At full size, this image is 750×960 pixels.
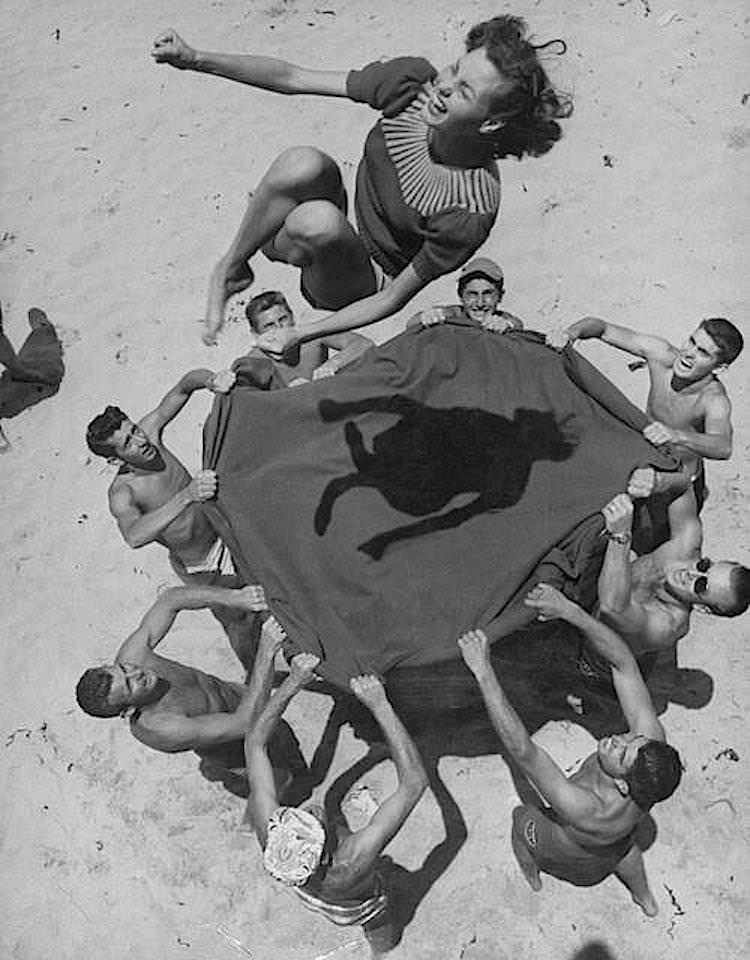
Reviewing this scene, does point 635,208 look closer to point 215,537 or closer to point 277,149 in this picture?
point 277,149

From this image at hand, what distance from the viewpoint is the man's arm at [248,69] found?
3.03 metres

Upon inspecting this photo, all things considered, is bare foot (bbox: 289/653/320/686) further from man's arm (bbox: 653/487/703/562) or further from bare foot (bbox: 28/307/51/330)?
bare foot (bbox: 28/307/51/330)

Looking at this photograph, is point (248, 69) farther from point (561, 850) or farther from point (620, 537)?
point (561, 850)

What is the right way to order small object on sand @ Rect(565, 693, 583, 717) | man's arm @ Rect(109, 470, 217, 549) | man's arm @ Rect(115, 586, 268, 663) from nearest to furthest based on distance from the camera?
1. man's arm @ Rect(115, 586, 268, 663)
2. man's arm @ Rect(109, 470, 217, 549)
3. small object on sand @ Rect(565, 693, 583, 717)

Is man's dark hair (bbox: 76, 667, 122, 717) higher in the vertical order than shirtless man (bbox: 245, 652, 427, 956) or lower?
higher

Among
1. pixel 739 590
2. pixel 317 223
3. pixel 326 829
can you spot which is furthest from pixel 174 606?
pixel 739 590

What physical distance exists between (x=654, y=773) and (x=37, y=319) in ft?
11.8

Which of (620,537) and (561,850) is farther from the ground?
(620,537)

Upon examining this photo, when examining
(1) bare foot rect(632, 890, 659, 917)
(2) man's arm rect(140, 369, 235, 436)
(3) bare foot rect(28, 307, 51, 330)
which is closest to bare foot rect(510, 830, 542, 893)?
(1) bare foot rect(632, 890, 659, 917)

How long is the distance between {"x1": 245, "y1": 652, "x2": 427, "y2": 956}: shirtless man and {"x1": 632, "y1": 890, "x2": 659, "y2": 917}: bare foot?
964 mm

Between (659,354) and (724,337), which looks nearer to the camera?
(724,337)

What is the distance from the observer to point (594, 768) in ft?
11.7

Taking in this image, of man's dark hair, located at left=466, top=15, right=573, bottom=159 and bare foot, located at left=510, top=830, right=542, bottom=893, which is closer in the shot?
man's dark hair, located at left=466, top=15, right=573, bottom=159

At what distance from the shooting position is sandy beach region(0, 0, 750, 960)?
4.04 metres
